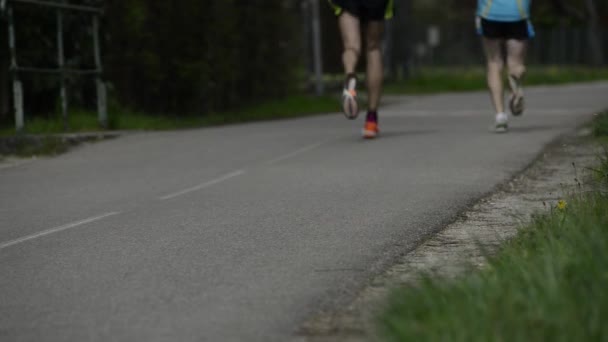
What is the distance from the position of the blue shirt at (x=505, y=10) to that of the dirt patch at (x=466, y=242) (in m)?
2.41

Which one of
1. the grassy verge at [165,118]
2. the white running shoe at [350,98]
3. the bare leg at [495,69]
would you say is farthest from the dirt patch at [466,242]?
the grassy verge at [165,118]

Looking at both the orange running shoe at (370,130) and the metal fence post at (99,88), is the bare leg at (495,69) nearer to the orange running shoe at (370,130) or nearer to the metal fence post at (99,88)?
the orange running shoe at (370,130)

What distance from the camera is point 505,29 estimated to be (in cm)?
1229

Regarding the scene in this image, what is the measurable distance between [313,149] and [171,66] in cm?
558

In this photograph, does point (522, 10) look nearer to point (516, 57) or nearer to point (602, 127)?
point (516, 57)

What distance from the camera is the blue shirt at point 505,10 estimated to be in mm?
12125

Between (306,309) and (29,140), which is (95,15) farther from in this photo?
(306,309)

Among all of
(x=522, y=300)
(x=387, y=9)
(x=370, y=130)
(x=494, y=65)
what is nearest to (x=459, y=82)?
(x=494, y=65)

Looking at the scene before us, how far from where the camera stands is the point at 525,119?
1493cm

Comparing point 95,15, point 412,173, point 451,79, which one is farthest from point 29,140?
point 451,79

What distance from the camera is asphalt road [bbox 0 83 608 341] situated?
4531 mm

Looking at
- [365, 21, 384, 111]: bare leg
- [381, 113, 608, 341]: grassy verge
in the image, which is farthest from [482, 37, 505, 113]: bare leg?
[381, 113, 608, 341]: grassy verge

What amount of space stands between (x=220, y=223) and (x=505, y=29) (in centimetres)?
634

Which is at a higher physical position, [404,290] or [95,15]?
[95,15]
